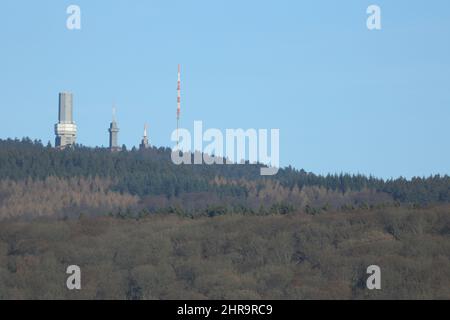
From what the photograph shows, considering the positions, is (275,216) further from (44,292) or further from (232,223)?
(44,292)

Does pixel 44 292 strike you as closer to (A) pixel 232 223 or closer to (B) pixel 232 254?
(B) pixel 232 254

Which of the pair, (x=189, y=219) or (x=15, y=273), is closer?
(x=15, y=273)

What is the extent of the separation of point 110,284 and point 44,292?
6079 millimetres

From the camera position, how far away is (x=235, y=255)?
520 feet

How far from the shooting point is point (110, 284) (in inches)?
5586

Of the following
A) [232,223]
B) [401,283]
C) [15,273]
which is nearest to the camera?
[401,283]

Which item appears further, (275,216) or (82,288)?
(275,216)

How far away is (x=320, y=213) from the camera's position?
604 ft

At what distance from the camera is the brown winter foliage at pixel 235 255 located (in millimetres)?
139500

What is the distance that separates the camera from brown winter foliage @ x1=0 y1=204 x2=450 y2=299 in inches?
5492
